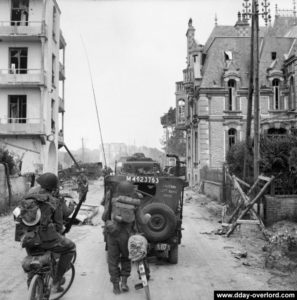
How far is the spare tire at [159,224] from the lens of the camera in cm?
758

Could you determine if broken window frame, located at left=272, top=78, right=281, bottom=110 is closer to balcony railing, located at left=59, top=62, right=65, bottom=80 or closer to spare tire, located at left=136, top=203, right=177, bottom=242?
balcony railing, located at left=59, top=62, right=65, bottom=80

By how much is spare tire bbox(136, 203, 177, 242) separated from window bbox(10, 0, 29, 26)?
24.6 meters

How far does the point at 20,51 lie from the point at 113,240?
25.3 metres

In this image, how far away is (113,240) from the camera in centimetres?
611

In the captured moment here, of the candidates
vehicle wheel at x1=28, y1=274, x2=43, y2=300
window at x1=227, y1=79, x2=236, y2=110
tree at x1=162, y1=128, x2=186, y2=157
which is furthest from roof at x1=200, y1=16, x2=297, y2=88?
tree at x1=162, y1=128, x2=186, y2=157

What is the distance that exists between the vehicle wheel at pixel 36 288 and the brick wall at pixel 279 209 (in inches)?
345

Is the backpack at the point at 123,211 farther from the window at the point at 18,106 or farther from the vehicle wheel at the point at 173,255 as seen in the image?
the window at the point at 18,106

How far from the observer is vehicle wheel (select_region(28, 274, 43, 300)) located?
457 cm

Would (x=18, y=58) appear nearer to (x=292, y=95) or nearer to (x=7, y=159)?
(x=7, y=159)

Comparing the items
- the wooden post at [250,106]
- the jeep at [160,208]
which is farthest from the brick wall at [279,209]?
→ the jeep at [160,208]

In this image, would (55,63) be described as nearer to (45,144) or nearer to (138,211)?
(45,144)

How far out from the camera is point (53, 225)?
5074 millimetres

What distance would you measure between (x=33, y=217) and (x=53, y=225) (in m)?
0.34

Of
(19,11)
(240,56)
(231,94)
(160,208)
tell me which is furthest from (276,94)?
(160,208)
